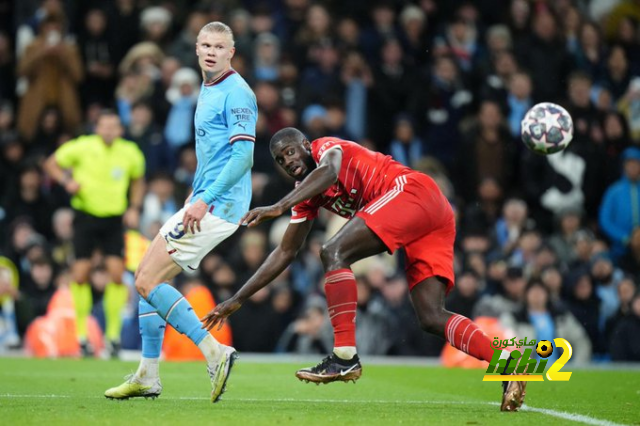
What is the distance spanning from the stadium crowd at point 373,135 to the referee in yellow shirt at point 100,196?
10.1 inches

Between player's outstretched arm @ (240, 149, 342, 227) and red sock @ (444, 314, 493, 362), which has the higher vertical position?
player's outstretched arm @ (240, 149, 342, 227)

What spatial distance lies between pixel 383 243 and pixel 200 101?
1.76 meters

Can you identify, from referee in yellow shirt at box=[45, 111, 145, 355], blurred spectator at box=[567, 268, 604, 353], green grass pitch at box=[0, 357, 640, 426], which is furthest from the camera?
blurred spectator at box=[567, 268, 604, 353]

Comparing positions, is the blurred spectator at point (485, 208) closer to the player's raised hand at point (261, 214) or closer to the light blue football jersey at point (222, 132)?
the light blue football jersey at point (222, 132)

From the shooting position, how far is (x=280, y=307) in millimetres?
15844

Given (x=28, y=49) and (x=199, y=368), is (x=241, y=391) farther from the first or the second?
(x=28, y=49)

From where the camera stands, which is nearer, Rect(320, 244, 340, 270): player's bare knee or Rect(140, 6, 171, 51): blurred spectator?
Rect(320, 244, 340, 270): player's bare knee

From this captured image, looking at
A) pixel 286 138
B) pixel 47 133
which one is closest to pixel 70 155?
pixel 47 133

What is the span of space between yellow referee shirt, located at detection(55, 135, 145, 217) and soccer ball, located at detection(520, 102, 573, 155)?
6314mm

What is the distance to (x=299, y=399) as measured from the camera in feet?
30.4

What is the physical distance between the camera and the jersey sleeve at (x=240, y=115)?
837 centimetres

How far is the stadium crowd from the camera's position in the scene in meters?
15.8

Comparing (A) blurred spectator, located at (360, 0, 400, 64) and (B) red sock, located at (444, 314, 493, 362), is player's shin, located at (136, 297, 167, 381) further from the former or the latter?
(A) blurred spectator, located at (360, 0, 400, 64)

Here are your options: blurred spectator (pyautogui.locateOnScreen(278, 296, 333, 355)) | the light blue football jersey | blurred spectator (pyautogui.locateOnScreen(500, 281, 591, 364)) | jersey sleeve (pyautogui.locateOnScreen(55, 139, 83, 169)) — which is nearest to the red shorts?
the light blue football jersey
